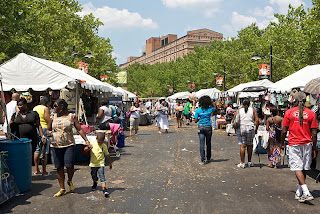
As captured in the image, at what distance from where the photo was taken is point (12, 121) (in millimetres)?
8117

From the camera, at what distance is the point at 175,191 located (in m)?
7.02

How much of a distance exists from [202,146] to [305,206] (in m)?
4.43

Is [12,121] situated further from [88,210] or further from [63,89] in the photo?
[63,89]

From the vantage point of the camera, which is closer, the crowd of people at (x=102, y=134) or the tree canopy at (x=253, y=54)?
the crowd of people at (x=102, y=134)

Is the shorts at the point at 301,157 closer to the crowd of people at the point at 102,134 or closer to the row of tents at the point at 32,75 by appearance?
the crowd of people at the point at 102,134

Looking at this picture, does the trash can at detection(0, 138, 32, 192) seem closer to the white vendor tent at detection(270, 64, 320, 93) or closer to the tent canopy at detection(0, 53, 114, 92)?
the tent canopy at detection(0, 53, 114, 92)

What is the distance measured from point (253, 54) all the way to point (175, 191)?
42730 mm

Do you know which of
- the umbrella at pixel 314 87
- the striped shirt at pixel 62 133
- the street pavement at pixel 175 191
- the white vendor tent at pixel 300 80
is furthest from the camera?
the white vendor tent at pixel 300 80

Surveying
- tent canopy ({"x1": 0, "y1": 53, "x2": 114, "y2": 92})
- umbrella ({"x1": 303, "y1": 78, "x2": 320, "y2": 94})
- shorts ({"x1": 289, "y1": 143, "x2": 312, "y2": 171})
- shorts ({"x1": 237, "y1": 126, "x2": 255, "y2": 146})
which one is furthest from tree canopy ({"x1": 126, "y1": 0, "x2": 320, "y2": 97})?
shorts ({"x1": 289, "y1": 143, "x2": 312, "y2": 171})

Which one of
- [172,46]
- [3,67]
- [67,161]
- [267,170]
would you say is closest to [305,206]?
[267,170]

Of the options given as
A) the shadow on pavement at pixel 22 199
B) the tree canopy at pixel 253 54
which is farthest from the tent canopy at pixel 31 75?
the tree canopy at pixel 253 54

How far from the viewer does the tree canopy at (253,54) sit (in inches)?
1068

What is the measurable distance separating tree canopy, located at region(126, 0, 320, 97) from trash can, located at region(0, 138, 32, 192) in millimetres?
23300

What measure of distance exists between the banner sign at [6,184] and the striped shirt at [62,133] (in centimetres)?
92
